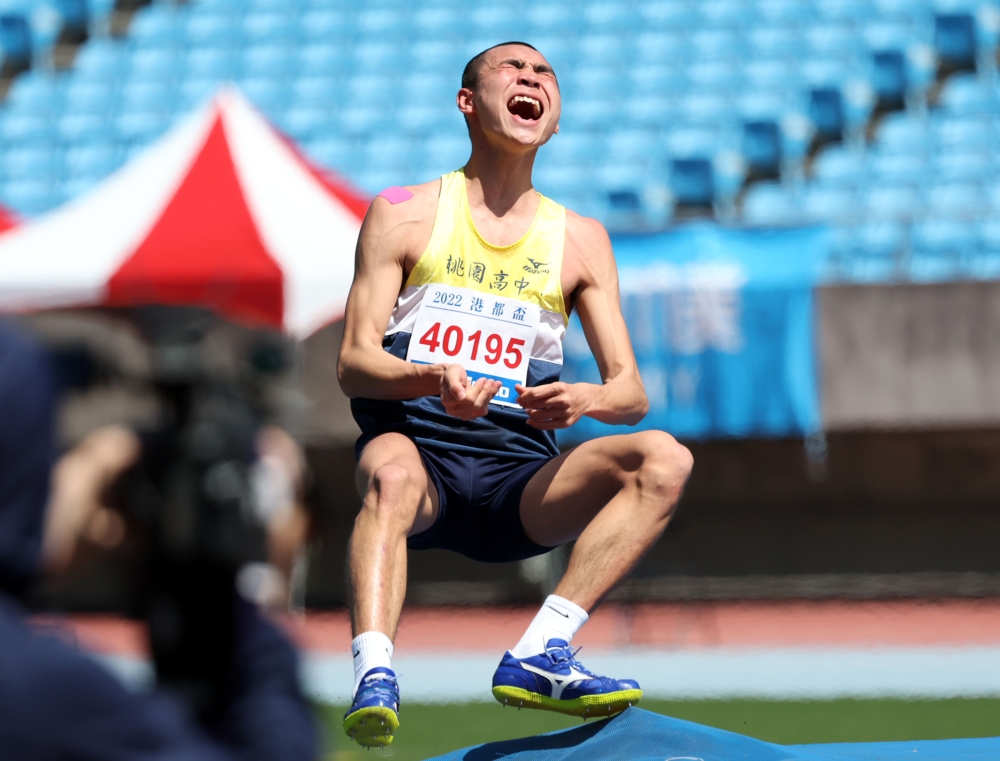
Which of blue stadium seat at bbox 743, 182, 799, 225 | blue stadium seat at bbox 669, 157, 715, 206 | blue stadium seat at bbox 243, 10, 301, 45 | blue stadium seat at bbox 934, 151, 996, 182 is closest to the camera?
blue stadium seat at bbox 934, 151, 996, 182

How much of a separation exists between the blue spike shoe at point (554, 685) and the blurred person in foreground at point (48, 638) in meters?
1.57

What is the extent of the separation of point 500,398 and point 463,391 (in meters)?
0.48

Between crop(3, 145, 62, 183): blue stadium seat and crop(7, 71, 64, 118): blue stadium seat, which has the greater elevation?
crop(7, 71, 64, 118): blue stadium seat

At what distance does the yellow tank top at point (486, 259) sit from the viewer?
3043mm

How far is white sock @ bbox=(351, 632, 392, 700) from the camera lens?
2.51 meters

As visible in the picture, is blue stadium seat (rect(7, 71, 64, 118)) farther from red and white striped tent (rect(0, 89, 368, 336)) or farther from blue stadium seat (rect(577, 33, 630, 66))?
red and white striped tent (rect(0, 89, 368, 336))

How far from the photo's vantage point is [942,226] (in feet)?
28.5

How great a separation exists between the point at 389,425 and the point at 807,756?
4.07 feet

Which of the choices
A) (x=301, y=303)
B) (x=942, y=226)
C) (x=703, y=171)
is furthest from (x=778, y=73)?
(x=301, y=303)

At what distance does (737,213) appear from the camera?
10523 mm

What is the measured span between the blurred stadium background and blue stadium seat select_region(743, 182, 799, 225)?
0.09 feet

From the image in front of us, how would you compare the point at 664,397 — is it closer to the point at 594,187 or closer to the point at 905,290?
the point at 905,290

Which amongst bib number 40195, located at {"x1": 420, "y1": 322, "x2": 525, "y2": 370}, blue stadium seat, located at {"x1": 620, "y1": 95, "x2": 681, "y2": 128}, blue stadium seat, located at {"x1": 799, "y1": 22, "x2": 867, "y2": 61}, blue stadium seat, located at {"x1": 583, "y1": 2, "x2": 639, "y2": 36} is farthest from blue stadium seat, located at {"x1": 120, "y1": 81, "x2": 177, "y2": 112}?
bib number 40195, located at {"x1": 420, "y1": 322, "x2": 525, "y2": 370}

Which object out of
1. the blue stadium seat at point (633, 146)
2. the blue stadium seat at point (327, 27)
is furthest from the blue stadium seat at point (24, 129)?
the blue stadium seat at point (633, 146)
